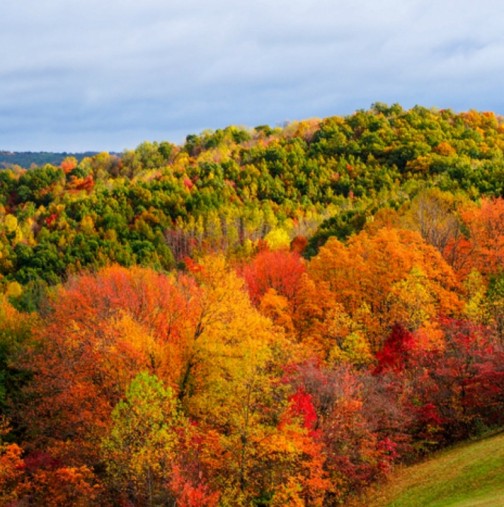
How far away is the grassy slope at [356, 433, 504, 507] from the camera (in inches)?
1459

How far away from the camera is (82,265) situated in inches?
5566

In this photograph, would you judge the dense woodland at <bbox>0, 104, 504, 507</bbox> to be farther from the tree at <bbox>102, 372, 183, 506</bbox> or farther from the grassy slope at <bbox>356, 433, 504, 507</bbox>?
the grassy slope at <bbox>356, 433, 504, 507</bbox>

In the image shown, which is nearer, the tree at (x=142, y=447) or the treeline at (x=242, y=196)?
the tree at (x=142, y=447)

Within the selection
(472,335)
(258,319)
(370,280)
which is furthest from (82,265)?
(472,335)

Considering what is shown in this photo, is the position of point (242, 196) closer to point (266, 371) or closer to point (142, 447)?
point (266, 371)

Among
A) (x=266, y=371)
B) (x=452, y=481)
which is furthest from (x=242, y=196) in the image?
(x=452, y=481)

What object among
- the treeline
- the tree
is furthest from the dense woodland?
the treeline

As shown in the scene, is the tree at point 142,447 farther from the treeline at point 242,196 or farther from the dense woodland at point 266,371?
the treeline at point 242,196

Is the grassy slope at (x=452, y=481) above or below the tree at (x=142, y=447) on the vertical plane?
below

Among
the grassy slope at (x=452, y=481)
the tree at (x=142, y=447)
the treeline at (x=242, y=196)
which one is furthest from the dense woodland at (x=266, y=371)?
the treeline at (x=242, y=196)

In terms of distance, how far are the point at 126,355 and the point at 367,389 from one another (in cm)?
1671

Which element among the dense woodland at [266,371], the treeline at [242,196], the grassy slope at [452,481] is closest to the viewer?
the grassy slope at [452,481]

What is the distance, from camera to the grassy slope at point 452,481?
37.1 m

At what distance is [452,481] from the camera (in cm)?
4000
